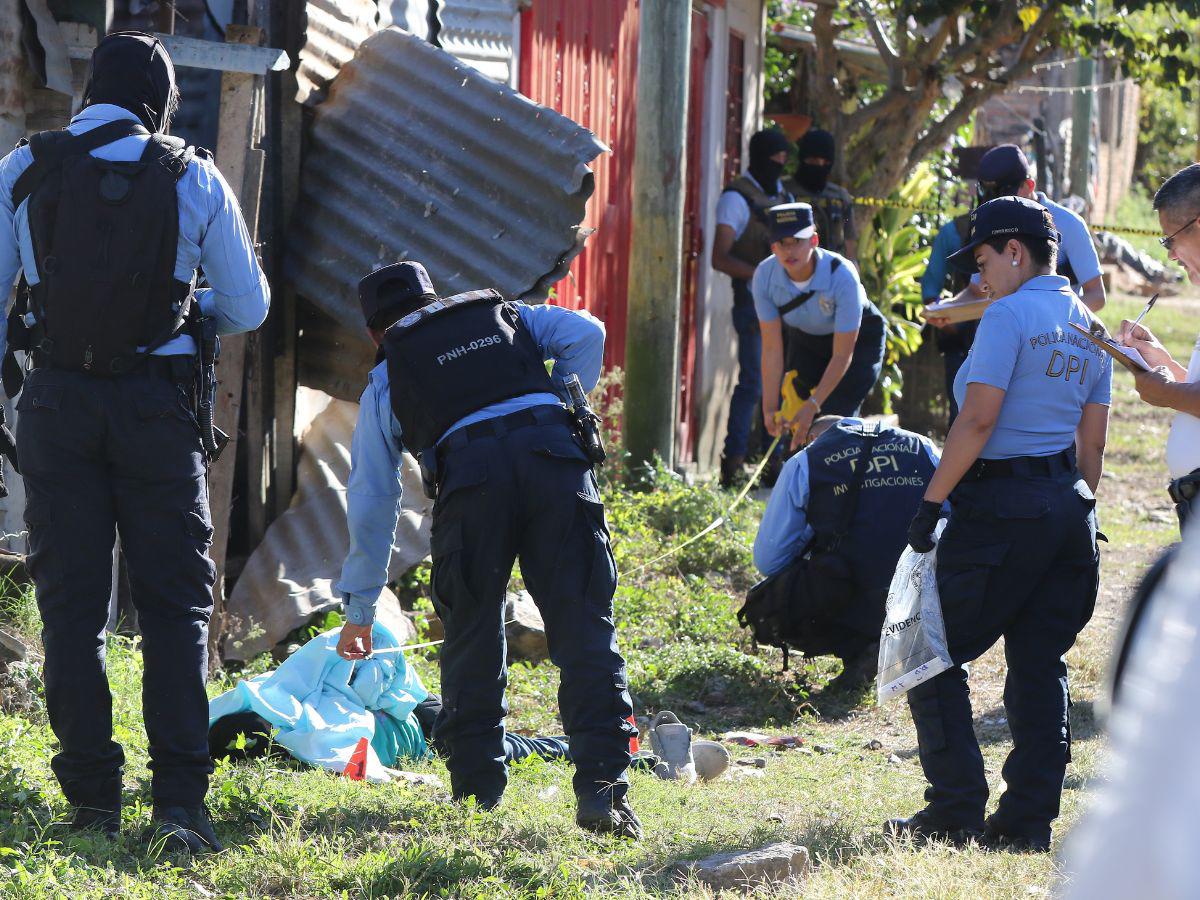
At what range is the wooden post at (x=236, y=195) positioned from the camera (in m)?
5.32

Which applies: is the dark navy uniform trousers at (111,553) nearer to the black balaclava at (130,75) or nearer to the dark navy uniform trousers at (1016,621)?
the black balaclava at (130,75)

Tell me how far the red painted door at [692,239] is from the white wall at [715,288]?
7 cm

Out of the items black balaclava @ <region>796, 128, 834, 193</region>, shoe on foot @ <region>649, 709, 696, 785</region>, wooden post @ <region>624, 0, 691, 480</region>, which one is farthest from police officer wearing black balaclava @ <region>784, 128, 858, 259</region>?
shoe on foot @ <region>649, 709, 696, 785</region>

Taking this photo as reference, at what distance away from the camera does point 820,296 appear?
7266 millimetres

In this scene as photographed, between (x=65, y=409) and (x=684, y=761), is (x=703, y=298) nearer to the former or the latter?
(x=684, y=761)

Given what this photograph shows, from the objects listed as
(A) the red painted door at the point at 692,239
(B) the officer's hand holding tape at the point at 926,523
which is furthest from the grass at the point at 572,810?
(A) the red painted door at the point at 692,239

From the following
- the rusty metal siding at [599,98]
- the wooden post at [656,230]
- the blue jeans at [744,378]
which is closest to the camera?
→ the wooden post at [656,230]

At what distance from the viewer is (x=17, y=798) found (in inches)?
156

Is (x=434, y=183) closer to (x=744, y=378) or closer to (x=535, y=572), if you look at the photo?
(x=535, y=572)

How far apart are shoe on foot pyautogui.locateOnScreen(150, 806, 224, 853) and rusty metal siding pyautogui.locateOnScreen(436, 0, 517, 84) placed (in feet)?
14.2

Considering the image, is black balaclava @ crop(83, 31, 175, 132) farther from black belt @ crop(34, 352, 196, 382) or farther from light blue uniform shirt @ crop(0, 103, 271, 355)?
black belt @ crop(34, 352, 196, 382)

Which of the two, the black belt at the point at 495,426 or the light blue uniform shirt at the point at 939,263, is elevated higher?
Result: the light blue uniform shirt at the point at 939,263

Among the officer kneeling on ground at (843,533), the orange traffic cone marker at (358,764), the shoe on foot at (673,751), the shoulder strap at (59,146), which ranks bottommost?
the shoe on foot at (673,751)

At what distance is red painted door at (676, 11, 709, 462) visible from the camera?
34.3ft
